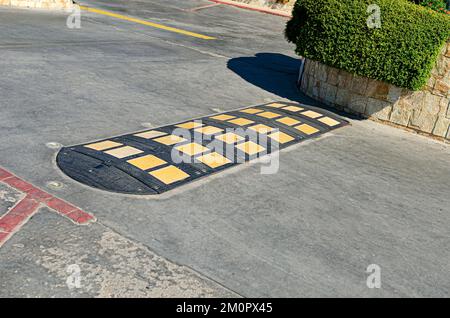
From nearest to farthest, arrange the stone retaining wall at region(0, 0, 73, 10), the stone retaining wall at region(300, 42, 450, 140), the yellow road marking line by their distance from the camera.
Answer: the stone retaining wall at region(300, 42, 450, 140), the stone retaining wall at region(0, 0, 73, 10), the yellow road marking line

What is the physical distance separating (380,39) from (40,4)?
13.8 metres

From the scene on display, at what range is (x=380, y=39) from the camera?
34.9ft

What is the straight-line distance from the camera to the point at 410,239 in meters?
6.48

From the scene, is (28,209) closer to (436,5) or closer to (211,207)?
(211,207)

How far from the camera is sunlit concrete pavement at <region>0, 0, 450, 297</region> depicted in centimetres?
509

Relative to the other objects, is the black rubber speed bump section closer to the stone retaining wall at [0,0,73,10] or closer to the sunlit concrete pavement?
the sunlit concrete pavement

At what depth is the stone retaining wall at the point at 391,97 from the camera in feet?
34.9

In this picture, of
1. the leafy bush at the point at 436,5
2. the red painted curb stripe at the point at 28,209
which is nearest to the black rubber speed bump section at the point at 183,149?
the red painted curb stripe at the point at 28,209

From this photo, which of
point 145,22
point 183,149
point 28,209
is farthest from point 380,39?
point 145,22

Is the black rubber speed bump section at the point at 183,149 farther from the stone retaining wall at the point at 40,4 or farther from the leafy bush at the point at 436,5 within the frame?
the stone retaining wall at the point at 40,4

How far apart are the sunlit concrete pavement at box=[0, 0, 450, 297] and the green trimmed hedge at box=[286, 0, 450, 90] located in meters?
1.34

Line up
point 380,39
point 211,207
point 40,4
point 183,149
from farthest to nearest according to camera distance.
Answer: point 40,4, point 380,39, point 183,149, point 211,207

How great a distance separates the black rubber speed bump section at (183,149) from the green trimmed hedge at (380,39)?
144 centimetres

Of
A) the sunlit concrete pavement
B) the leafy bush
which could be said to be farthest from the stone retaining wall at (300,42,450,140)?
the leafy bush
